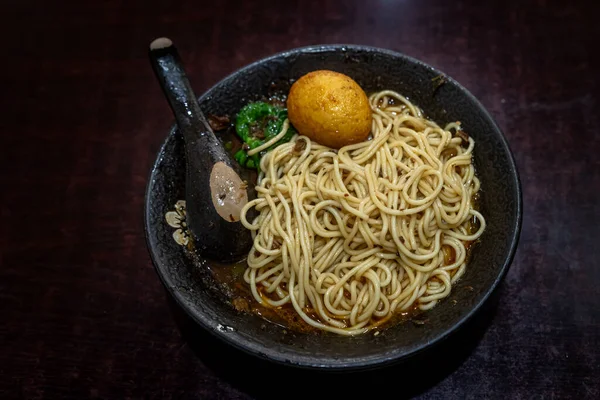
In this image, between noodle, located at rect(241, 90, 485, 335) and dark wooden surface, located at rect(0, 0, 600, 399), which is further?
dark wooden surface, located at rect(0, 0, 600, 399)

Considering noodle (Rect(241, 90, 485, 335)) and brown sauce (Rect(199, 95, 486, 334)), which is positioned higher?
noodle (Rect(241, 90, 485, 335))

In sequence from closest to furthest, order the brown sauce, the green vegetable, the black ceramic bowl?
the black ceramic bowl → the brown sauce → the green vegetable

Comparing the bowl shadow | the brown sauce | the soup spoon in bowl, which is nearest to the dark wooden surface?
the bowl shadow

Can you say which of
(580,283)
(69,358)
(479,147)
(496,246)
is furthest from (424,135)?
(69,358)

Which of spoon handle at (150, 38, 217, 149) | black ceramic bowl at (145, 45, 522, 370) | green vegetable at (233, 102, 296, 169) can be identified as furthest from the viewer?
green vegetable at (233, 102, 296, 169)

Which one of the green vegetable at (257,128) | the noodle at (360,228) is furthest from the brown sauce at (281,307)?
the green vegetable at (257,128)

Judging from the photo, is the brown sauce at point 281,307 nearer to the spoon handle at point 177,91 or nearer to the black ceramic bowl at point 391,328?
the black ceramic bowl at point 391,328

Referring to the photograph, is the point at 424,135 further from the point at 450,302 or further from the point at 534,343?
the point at 534,343

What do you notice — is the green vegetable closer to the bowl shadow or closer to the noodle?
the noodle

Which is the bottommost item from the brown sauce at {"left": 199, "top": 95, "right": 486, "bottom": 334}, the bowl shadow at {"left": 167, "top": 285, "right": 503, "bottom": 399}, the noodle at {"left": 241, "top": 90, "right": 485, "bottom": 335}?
the bowl shadow at {"left": 167, "top": 285, "right": 503, "bottom": 399}
